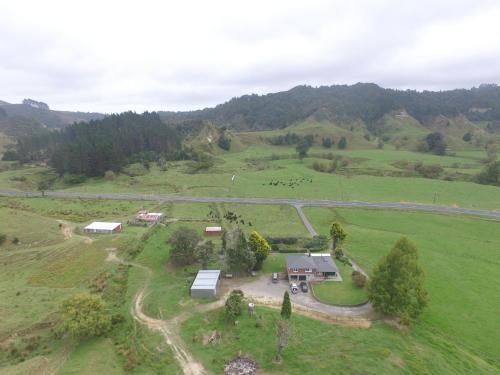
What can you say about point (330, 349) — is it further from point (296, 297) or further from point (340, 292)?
point (340, 292)

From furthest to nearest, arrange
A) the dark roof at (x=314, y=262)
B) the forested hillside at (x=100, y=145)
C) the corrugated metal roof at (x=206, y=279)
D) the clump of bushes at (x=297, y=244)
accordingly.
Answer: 1. the forested hillside at (x=100, y=145)
2. the clump of bushes at (x=297, y=244)
3. the dark roof at (x=314, y=262)
4. the corrugated metal roof at (x=206, y=279)

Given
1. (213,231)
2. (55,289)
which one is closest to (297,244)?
(213,231)

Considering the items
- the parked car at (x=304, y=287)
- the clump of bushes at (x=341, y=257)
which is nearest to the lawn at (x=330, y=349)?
the parked car at (x=304, y=287)

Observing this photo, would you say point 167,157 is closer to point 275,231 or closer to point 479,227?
point 275,231

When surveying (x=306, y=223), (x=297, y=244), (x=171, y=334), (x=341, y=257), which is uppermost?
(x=306, y=223)

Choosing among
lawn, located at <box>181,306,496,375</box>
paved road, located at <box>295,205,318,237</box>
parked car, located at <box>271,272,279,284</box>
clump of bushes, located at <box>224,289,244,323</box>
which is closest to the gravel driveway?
parked car, located at <box>271,272,279,284</box>

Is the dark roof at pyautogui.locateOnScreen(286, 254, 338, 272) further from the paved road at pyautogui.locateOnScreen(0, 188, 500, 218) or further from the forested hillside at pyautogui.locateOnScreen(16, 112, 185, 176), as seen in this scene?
the forested hillside at pyautogui.locateOnScreen(16, 112, 185, 176)

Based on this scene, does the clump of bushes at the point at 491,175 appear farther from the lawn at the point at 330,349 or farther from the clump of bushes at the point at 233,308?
the clump of bushes at the point at 233,308
